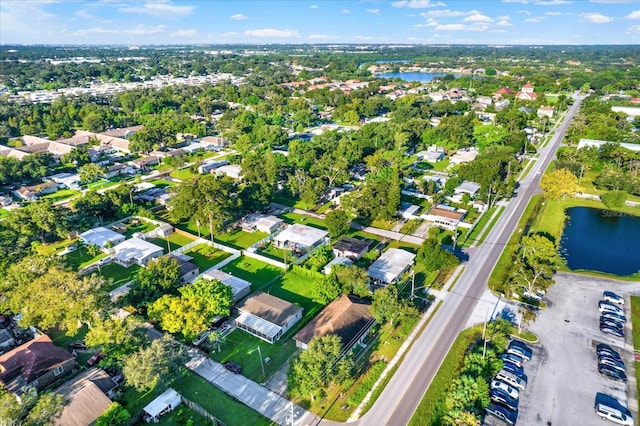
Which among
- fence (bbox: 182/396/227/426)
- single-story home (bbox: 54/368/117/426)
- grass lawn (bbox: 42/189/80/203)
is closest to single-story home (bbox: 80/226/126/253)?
grass lawn (bbox: 42/189/80/203)

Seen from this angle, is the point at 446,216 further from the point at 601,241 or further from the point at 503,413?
the point at 503,413

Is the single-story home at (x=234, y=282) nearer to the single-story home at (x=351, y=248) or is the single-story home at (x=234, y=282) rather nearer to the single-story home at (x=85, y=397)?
the single-story home at (x=351, y=248)

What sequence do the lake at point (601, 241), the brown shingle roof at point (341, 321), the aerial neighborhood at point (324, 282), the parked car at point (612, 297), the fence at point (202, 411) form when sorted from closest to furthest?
the fence at point (202, 411) → the aerial neighborhood at point (324, 282) → the brown shingle roof at point (341, 321) → the parked car at point (612, 297) → the lake at point (601, 241)

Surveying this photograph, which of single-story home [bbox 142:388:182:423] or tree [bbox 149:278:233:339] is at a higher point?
tree [bbox 149:278:233:339]

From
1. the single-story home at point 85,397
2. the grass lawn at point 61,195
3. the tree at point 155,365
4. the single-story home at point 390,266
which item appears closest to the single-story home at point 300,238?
the single-story home at point 390,266

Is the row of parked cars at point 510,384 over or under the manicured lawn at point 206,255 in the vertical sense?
under

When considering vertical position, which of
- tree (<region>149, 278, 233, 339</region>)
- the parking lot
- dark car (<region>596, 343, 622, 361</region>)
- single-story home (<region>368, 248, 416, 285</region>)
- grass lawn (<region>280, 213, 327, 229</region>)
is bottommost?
the parking lot

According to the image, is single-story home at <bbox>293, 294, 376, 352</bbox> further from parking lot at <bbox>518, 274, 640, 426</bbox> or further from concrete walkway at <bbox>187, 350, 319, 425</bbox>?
parking lot at <bbox>518, 274, 640, 426</bbox>
